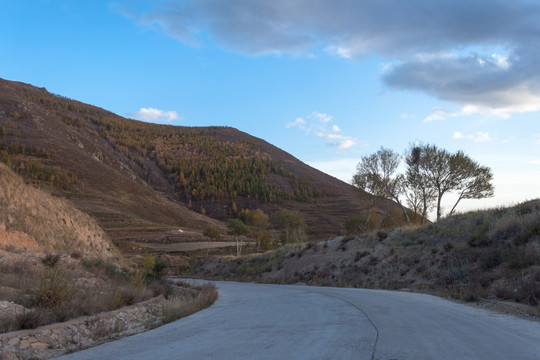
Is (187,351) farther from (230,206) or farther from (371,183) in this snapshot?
(230,206)

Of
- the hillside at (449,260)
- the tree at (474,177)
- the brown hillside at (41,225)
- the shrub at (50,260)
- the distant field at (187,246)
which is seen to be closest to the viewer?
the hillside at (449,260)

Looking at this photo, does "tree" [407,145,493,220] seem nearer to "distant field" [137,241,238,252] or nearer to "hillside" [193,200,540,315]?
"hillside" [193,200,540,315]

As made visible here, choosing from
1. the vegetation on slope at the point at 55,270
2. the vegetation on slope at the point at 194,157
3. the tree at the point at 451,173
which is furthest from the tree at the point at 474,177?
the vegetation on slope at the point at 194,157

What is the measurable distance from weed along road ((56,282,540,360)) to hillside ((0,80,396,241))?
50073mm

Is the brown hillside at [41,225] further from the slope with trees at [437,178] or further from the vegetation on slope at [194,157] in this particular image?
the vegetation on slope at [194,157]

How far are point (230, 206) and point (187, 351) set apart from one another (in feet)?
433

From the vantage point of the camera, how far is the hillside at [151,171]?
275ft

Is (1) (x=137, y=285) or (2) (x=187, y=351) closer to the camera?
→ (2) (x=187, y=351)

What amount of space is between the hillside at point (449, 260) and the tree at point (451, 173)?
50.1 ft

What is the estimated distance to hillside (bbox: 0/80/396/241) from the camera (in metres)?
83.7

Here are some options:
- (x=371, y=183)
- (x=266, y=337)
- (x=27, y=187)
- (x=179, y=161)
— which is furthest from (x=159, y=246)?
(x=179, y=161)

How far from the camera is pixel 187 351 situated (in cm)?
616

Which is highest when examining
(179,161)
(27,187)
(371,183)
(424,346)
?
(179,161)

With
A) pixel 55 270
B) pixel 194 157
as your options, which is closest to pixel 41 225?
pixel 55 270
